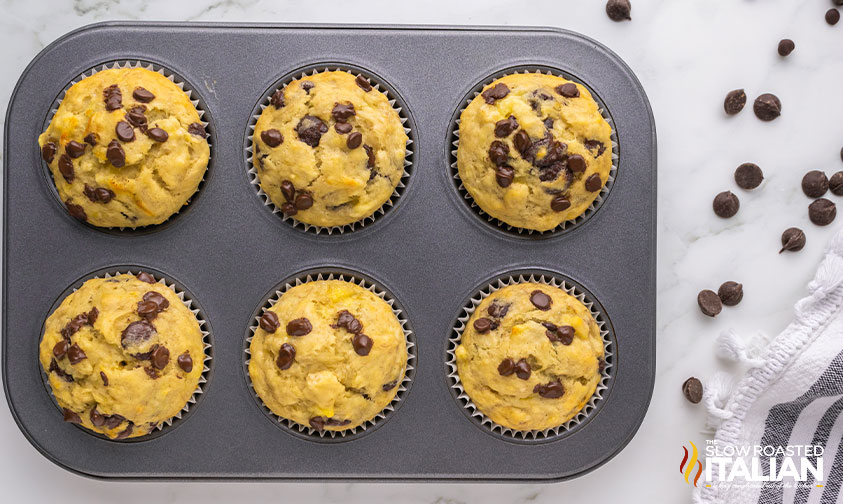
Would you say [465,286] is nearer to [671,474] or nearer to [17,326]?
[671,474]

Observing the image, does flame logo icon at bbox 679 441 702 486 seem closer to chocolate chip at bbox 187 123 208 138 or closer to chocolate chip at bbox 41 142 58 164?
chocolate chip at bbox 187 123 208 138

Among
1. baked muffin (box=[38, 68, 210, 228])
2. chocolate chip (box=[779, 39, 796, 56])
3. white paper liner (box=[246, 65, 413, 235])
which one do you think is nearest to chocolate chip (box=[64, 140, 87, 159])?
baked muffin (box=[38, 68, 210, 228])

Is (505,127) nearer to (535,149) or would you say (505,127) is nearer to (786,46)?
(535,149)

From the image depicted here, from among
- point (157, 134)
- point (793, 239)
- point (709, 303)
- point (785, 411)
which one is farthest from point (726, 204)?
point (157, 134)

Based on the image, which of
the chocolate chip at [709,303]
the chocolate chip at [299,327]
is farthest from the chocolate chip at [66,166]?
the chocolate chip at [709,303]

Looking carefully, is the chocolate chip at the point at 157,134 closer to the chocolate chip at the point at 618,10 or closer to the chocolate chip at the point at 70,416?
the chocolate chip at the point at 70,416
